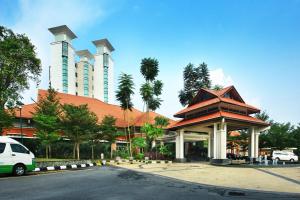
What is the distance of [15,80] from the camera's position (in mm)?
30938

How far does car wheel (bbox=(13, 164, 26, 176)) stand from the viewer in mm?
16156

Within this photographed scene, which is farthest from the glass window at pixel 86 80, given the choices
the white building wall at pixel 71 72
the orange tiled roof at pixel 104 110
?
the orange tiled roof at pixel 104 110

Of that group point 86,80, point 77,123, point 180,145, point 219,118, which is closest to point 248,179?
point 219,118

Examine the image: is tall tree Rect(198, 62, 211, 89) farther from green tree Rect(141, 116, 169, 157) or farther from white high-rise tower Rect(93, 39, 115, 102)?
white high-rise tower Rect(93, 39, 115, 102)

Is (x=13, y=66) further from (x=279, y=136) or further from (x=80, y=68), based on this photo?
(x=80, y=68)

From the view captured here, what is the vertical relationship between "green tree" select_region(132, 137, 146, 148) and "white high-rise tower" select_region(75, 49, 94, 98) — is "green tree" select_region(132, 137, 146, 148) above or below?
below

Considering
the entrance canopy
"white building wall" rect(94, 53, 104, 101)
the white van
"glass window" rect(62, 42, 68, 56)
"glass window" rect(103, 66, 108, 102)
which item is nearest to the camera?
the white van

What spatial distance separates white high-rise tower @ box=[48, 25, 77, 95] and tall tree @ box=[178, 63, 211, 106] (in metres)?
43.4

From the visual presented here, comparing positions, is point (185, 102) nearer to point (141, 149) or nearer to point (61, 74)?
point (141, 149)

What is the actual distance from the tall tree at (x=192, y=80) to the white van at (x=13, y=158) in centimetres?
4147

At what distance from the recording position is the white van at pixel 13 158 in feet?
51.1

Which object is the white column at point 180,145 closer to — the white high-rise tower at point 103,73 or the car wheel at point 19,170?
the car wheel at point 19,170

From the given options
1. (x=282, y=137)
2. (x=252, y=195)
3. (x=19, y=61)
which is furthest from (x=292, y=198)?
(x=282, y=137)

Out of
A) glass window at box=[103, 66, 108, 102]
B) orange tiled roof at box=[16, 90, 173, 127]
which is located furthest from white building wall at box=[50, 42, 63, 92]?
orange tiled roof at box=[16, 90, 173, 127]
